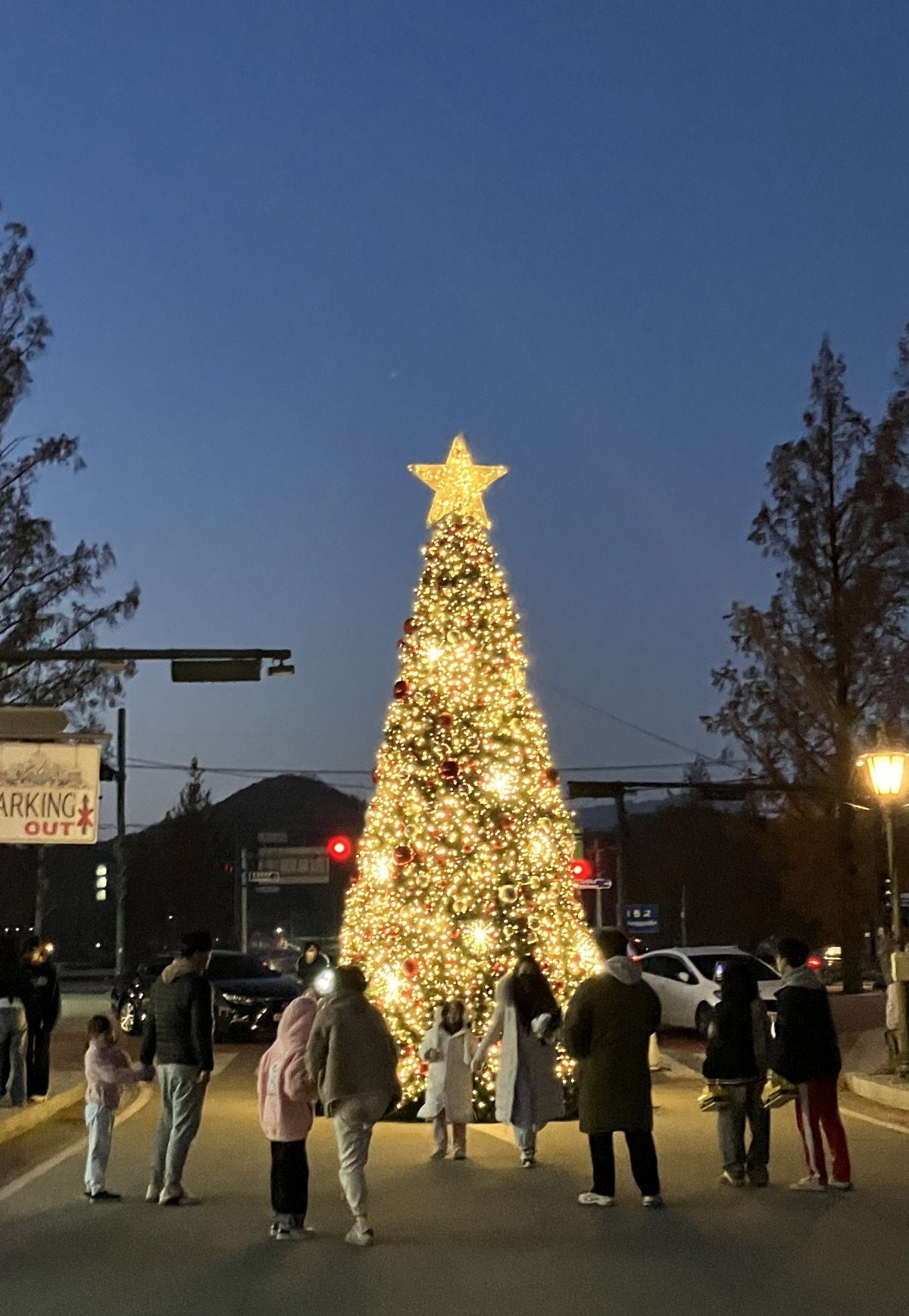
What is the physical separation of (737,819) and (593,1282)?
4011 cm

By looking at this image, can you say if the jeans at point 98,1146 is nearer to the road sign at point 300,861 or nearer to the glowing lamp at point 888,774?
the glowing lamp at point 888,774

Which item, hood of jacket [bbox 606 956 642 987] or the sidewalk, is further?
the sidewalk

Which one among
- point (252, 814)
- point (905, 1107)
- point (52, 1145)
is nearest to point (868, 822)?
point (905, 1107)

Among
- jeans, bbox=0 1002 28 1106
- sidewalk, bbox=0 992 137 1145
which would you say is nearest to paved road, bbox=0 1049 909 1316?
sidewalk, bbox=0 992 137 1145

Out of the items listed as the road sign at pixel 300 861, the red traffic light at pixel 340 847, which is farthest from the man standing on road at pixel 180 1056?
the road sign at pixel 300 861

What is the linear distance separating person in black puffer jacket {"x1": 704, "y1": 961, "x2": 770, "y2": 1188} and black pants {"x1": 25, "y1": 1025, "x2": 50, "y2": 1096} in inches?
337

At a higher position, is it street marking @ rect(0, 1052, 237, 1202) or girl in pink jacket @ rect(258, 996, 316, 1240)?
girl in pink jacket @ rect(258, 996, 316, 1240)

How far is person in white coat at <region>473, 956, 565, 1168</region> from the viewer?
12500mm

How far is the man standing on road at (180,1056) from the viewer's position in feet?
34.8

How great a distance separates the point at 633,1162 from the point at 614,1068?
0.59 m

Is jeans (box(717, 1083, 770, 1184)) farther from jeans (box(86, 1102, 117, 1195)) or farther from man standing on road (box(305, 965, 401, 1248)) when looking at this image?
jeans (box(86, 1102, 117, 1195))

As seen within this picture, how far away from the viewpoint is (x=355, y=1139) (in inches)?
361

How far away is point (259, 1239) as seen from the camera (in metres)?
9.31

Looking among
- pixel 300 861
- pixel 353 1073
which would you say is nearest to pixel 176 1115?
pixel 353 1073
